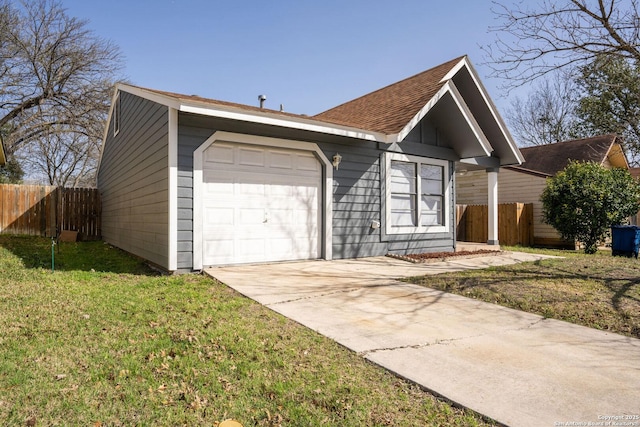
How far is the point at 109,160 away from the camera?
42.7ft

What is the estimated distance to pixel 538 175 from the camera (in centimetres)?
1566

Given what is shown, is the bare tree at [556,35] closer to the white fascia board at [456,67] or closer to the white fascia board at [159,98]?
the white fascia board at [456,67]

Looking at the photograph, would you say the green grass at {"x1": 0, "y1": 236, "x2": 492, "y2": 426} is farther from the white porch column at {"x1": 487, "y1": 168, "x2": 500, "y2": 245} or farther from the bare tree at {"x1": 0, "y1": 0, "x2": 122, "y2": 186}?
the bare tree at {"x1": 0, "y1": 0, "x2": 122, "y2": 186}

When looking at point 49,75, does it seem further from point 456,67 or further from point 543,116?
point 543,116

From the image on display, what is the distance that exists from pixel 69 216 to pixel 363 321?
14.1 metres

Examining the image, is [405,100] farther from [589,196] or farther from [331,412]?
[331,412]

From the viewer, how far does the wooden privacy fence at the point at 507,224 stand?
1496 centimetres

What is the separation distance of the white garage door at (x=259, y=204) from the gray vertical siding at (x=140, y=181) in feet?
2.68

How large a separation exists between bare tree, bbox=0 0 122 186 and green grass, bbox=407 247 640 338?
20599 mm

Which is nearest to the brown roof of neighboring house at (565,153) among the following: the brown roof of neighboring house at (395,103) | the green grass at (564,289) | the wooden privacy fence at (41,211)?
the brown roof of neighboring house at (395,103)

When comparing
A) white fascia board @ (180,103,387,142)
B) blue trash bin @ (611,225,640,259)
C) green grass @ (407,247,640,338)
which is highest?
white fascia board @ (180,103,387,142)

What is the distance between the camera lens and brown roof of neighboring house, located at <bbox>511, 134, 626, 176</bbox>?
684 inches

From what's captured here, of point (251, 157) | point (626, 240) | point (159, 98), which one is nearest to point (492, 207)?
point (626, 240)

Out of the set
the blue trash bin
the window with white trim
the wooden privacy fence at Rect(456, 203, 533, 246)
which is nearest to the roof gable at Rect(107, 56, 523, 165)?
the window with white trim
